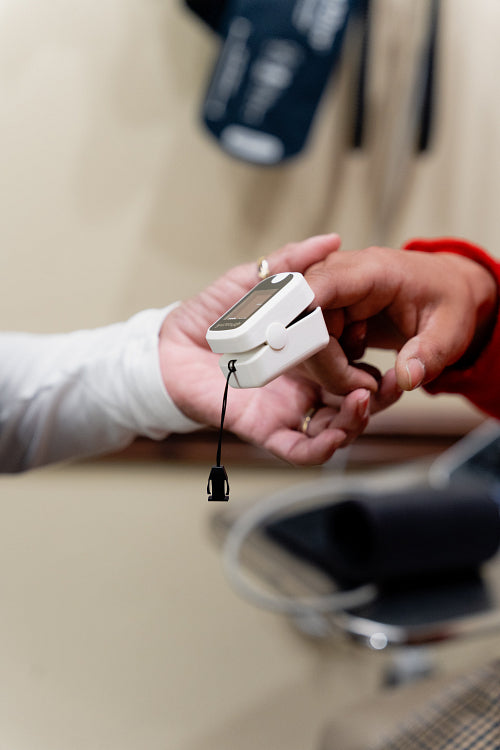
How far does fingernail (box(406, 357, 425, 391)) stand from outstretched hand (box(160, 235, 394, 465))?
0.03 m

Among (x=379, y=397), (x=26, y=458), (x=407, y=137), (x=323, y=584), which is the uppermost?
(x=407, y=137)

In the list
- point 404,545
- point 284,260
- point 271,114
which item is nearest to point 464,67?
point 271,114

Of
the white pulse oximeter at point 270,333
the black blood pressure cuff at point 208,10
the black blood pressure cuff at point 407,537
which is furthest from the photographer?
the black blood pressure cuff at point 407,537

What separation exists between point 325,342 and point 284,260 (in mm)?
86

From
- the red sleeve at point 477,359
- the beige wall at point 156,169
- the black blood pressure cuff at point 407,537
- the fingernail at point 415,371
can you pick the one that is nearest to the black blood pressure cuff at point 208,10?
the beige wall at point 156,169

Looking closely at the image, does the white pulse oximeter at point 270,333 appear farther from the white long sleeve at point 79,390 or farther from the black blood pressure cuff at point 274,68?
the black blood pressure cuff at point 274,68

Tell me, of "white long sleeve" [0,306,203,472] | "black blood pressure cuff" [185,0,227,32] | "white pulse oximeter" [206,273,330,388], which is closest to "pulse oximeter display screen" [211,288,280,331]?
"white pulse oximeter" [206,273,330,388]

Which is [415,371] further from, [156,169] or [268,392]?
[156,169]

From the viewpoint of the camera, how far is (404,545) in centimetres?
77

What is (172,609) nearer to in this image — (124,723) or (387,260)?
(124,723)

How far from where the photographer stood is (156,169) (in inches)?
23.0

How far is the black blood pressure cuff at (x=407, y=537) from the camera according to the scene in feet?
2.51

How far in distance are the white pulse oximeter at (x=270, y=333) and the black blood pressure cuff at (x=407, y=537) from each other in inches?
18.5

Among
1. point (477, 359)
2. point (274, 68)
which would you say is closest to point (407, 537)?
point (477, 359)
